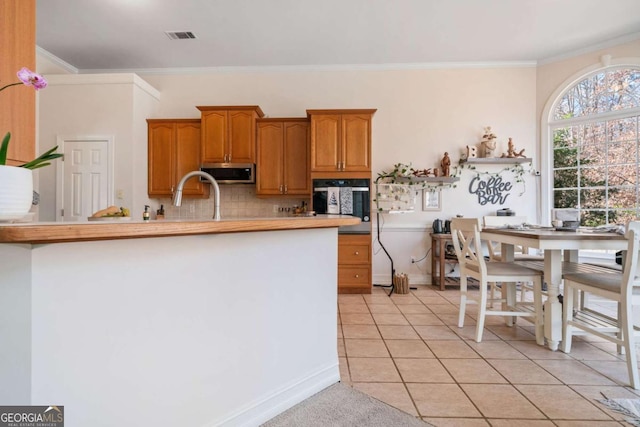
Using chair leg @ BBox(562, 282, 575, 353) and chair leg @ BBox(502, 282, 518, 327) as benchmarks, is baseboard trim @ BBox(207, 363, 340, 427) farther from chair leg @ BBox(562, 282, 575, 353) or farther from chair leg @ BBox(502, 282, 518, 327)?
chair leg @ BBox(502, 282, 518, 327)

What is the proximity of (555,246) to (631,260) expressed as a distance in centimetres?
37

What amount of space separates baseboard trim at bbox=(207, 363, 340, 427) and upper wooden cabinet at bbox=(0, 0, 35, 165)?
83.3 inches

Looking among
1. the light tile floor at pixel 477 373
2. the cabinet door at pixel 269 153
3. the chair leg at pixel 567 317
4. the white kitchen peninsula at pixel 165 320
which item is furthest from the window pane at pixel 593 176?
the white kitchen peninsula at pixel 165 320

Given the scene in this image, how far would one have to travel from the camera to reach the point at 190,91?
15.2 feet

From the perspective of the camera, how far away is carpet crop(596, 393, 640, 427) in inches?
59.7

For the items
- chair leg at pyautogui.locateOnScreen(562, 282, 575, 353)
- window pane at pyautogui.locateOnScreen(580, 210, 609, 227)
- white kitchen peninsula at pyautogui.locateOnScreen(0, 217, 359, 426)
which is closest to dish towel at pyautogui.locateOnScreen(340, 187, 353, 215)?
white kitchen peninsula at pyautogui.locateOnScreen(0, 217, 359, 426)

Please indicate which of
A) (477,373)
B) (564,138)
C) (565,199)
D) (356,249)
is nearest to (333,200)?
(356,249)

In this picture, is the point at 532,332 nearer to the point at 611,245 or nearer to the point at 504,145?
the point at 611,245

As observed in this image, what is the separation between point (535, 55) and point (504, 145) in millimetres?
1246

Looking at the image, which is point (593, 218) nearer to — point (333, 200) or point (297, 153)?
point (333, 200)

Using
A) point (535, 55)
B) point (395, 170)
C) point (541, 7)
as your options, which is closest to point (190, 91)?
point (395, 170)

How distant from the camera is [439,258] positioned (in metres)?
4.17

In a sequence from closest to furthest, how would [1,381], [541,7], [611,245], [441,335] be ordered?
[1,381] < [611,245] < [441,335] < [541,7]

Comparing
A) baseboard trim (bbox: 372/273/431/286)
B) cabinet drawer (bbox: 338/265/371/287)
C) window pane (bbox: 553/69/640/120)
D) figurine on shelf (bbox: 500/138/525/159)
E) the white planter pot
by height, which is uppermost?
window pane (bbox: 553/69/640/120)
